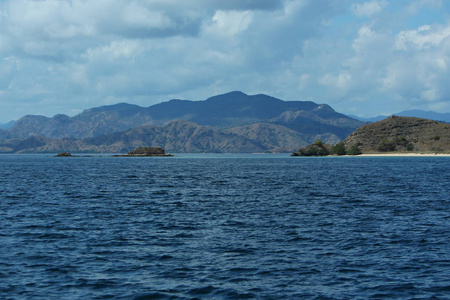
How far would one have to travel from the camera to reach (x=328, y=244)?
35688 mm

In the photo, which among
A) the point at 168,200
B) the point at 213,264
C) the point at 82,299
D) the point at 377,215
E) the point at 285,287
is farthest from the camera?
the point at 168,200

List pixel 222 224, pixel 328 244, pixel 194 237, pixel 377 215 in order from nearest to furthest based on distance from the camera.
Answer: pixel 328 244 < pixel 194 237 < pixel 222 224 < pixel 377 215

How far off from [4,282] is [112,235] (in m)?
13.3

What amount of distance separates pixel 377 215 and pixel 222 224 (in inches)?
713

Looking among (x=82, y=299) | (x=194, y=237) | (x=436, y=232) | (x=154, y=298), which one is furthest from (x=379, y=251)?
(x=82, y=299)

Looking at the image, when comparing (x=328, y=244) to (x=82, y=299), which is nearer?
(x=82, y=299)

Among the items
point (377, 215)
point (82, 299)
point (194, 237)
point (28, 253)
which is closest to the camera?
point (82, 299)

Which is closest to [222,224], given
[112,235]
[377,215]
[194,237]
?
[194,237]

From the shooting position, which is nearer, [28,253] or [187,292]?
[187,292]

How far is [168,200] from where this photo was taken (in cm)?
6625

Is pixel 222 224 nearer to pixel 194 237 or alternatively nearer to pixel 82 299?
pixel 194 237

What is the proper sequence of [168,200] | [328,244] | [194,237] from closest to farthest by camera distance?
1. [328,244]
2. [194,237]
3. [168,200]

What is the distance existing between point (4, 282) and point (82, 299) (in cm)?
609

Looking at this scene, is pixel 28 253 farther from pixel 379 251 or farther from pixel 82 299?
pixel 379 251
